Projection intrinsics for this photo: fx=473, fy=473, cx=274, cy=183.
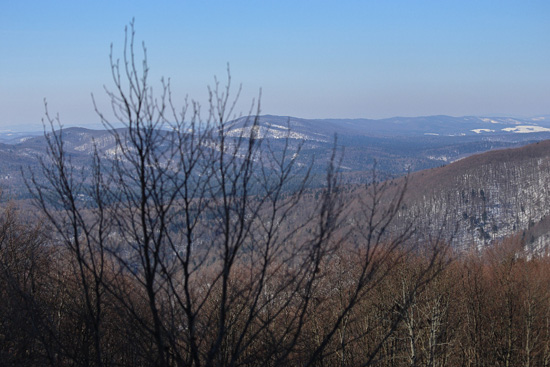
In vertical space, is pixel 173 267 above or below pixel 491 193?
above

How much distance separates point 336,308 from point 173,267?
50.9 ft

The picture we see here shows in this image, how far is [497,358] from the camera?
1808 cm

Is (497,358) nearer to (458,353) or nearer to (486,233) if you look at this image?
(458,353)

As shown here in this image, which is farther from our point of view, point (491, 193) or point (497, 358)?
point (491, 193)

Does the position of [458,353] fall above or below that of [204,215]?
below

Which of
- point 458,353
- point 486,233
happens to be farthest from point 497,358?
point 486,233

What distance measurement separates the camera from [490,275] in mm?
28984

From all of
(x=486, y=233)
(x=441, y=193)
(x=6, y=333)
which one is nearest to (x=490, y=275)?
(x=6, y=333)

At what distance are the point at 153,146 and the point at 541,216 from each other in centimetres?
14526

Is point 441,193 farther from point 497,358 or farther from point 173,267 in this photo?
point 173,267

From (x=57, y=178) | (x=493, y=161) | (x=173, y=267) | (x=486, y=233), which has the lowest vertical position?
(x=486, y=233)

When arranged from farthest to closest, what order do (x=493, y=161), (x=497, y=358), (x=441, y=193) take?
1. (x=493, y=161)
2. (x=441, y=193)
3. (x=497, y=358)

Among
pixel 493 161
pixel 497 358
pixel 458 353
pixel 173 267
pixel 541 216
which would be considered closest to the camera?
pixel 173 267

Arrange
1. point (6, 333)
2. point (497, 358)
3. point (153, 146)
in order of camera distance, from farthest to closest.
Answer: point (497, 358) < point (6, 333) < point (153, 146)
